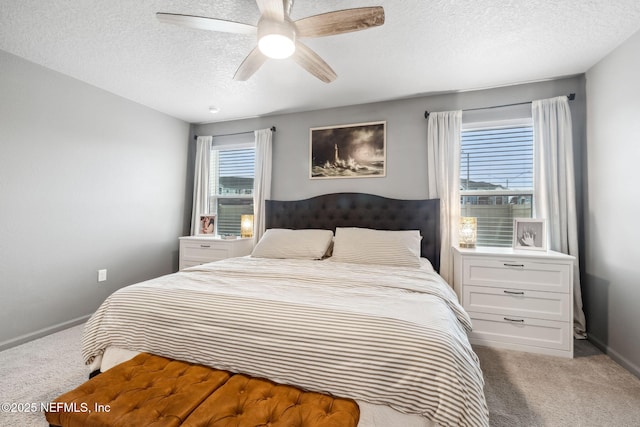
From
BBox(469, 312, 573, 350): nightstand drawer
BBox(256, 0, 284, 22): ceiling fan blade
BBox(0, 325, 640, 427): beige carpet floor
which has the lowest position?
BBox(0, 325, 640, 427): beige carpet floor

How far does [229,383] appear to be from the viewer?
116 cm

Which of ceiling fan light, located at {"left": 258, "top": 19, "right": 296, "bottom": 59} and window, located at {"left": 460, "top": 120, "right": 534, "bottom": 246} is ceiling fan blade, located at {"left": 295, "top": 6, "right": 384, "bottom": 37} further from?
window, located at {"left": 460, "top": 120, "right": 534, "bottom": 246}

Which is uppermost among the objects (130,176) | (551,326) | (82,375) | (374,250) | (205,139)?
(205,139)

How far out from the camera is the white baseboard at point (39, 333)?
2308 mm

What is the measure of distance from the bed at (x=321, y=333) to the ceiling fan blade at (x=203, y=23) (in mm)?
1515

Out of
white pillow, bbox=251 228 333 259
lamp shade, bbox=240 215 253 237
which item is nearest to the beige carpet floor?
white pillow, bbox=251 228 333 259

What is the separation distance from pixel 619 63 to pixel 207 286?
3.48 metres

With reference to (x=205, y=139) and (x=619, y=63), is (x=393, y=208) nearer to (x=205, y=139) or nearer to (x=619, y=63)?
(x=619, y=63)

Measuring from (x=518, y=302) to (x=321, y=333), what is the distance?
2062mm

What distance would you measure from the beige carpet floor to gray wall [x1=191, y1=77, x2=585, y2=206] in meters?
1.78

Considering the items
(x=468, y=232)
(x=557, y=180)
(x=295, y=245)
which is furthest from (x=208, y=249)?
(x=557, y=180)

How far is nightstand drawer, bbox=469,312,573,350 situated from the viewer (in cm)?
222

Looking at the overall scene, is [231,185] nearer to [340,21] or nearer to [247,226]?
[247,226]

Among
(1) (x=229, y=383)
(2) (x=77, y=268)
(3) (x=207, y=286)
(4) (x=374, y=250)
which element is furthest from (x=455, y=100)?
(2) (x=77, y=268)
